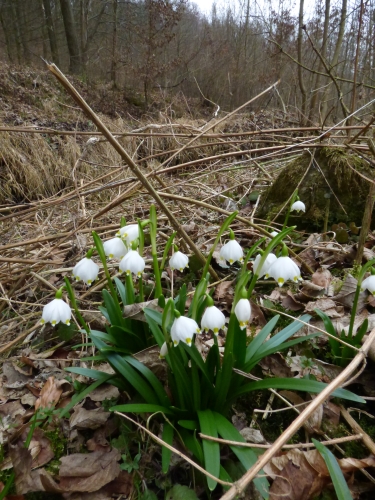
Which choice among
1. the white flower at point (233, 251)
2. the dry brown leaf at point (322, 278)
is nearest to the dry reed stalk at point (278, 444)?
the white flower at point (233, 251)

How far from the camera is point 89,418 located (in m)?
1.49

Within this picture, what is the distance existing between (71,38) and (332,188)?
12.9m

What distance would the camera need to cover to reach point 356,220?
280 centimetres

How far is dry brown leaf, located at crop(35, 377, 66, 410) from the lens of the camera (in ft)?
5.30

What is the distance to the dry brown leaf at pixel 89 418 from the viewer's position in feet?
4.85

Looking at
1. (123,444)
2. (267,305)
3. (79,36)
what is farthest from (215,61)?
(123,444)

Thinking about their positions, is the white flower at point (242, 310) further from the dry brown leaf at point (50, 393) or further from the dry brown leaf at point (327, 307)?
the dry brown leaf at point (50, 393)

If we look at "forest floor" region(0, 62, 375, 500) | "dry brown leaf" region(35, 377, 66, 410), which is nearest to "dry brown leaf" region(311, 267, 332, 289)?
"forest floor" region(0, 62, 375, 500)

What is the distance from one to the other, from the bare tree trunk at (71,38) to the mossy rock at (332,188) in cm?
1224

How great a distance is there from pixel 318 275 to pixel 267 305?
0.45 meters

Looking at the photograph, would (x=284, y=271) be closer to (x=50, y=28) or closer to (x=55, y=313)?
(x=55, y=313)

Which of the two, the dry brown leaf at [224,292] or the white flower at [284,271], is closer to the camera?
the white flower at [284,271]

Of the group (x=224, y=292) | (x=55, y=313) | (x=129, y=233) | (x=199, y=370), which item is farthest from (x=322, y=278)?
(x=55, y=313)

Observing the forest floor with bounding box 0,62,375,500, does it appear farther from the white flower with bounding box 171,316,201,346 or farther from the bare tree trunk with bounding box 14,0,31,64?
the bare tree trunk with bounding box 14,0,31,64
